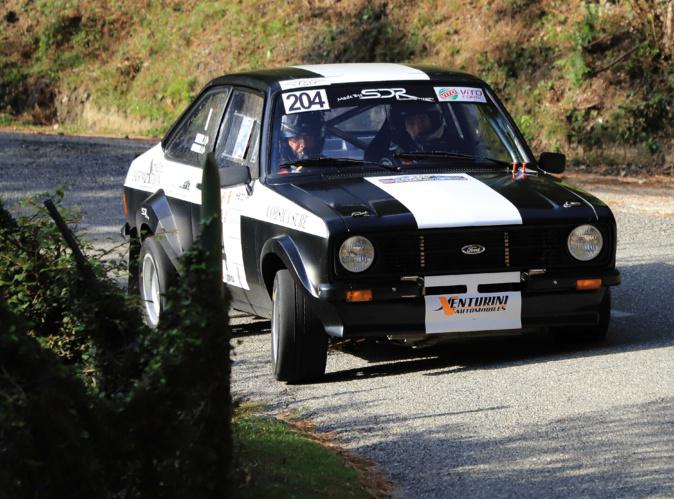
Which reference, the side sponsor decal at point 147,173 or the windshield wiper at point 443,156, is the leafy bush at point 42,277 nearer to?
the windshield wiper at point 443,156

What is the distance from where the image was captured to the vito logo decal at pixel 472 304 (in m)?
7.16

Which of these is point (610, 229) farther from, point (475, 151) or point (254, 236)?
point (254, 236)

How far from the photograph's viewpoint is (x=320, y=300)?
7.07 metres

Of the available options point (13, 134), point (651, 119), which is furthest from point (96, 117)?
point (651, 119)

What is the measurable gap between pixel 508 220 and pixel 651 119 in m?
12.4

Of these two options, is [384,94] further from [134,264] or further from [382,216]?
[134,264]

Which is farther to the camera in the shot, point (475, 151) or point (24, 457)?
point (475, 151)

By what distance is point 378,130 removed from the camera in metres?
8.20

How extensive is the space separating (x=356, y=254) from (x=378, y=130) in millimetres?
1413

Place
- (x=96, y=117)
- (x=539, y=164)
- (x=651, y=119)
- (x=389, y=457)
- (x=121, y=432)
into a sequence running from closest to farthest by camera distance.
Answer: (x=121, y=432)
(x=389, y=457)
(x=539, y=164)
(x=651, y=119)
(x=96, y=117)

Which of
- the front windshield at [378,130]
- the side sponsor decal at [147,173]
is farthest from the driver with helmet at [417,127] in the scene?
the side sponsor decal at [147,173]

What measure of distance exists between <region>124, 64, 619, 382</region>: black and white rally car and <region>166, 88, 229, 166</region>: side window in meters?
0.02

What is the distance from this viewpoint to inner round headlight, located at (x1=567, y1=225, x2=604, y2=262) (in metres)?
7.34

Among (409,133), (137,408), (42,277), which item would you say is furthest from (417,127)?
(137,408)
